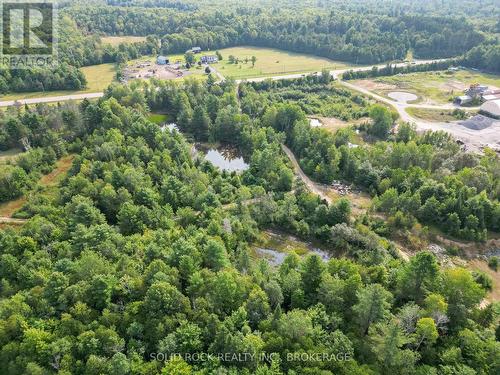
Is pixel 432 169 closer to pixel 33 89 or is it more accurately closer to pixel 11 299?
pixel 11 299

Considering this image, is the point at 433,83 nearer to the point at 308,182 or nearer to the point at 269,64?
the point at 269,64

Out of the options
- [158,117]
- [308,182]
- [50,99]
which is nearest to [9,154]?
[50,99]

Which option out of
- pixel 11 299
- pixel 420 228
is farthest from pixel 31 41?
pixel 420 228

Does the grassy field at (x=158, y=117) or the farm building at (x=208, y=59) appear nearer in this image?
the grassy field at (x=158, y=117)

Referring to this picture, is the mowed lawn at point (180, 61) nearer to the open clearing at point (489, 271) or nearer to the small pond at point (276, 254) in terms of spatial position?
the small pond at point (276, 254)

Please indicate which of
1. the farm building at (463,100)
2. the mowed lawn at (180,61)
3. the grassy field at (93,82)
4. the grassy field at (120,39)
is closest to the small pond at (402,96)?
the farm building at (463,100)
